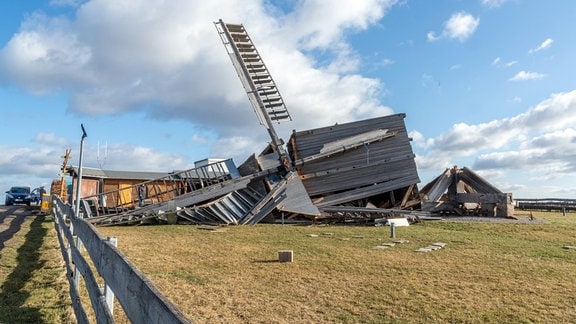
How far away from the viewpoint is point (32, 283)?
24.2 feet

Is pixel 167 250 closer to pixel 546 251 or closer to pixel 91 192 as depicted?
pixel 546 251

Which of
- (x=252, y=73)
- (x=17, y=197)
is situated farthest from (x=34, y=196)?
(x=252, y=73)

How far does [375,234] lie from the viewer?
637 inches

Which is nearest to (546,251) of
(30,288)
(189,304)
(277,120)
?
(189,304)

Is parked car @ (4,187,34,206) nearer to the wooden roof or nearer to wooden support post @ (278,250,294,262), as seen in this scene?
the wooden roof

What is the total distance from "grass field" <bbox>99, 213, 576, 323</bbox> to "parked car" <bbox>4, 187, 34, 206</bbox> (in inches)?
1244

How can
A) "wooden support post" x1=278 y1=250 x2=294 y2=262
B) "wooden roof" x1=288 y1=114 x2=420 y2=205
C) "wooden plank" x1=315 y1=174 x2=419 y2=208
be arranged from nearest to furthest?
"wooden support post" x1=278 y1=250 x2=294 y2=262
"wooden plank" x1=315 y1=174 x2=419 y2=208
"wooden roof" x1=288 y1=114 x2=420 y2=205

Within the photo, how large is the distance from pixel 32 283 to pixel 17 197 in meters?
38.3

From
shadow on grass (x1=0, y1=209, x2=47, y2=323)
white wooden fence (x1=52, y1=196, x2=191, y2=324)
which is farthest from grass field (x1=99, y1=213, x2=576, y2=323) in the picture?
shadow on grass (x1=0, y1=209, x2=47, y2=323)

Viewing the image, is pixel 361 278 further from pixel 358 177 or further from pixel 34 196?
pixel 34 196

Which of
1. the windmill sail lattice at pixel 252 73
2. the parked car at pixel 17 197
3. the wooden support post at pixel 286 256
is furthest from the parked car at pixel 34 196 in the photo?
the wooden support post at pixel 286 256

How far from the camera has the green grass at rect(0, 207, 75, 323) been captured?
5.73 metres

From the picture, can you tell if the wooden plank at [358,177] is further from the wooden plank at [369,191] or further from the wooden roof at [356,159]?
the wooden plank at [369,191]

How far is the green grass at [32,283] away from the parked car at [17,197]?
31836 millimetres
